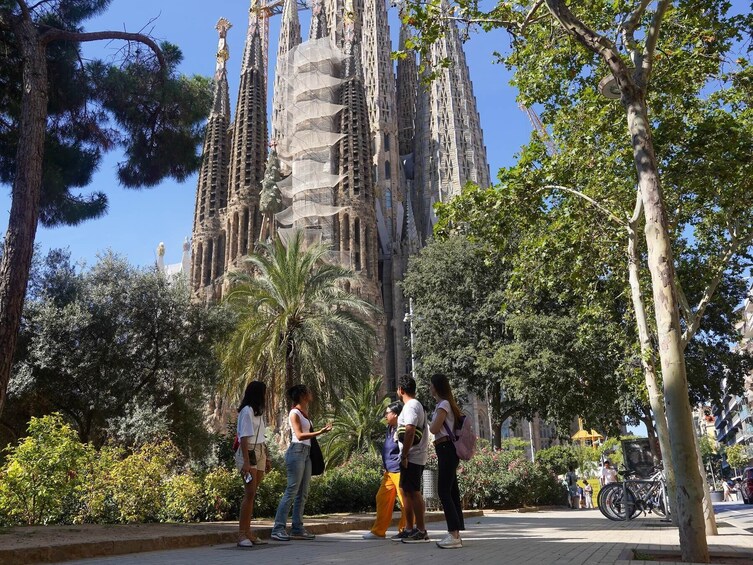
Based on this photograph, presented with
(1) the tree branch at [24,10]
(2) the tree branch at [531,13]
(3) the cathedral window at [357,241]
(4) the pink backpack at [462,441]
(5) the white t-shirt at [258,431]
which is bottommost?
(4) the pink backpack at [462,441]

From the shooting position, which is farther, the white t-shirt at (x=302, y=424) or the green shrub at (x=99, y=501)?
the green shrub at (x=99, y=501)

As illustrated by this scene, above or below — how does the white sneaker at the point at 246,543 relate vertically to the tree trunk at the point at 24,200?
below

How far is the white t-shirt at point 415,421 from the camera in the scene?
6.08 m

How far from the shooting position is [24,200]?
27.3 ft

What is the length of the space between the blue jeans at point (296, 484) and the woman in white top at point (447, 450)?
1.40 meters

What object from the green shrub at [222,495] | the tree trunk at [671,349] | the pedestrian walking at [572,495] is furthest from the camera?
the pedestrian walking at [572,495]

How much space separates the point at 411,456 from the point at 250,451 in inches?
58.0

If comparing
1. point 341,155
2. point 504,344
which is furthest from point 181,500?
point 341,155

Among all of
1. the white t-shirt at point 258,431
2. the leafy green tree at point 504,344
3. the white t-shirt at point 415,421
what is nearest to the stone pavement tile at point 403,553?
the white t-shirt at point 415,421

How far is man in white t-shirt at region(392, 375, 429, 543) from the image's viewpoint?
606cm

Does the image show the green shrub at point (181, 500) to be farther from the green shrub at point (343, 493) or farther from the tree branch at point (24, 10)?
the tree branch at point (24, 10)

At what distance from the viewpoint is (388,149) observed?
64125 mm

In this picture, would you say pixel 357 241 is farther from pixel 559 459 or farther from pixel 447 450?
pixel 447 450

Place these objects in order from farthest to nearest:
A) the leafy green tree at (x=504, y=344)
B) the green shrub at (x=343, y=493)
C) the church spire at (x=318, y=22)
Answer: the church spire at (x=318, y=22)
the leafy green tree at (x=504, y=344)
the green shrub at (x=343, y=493)
